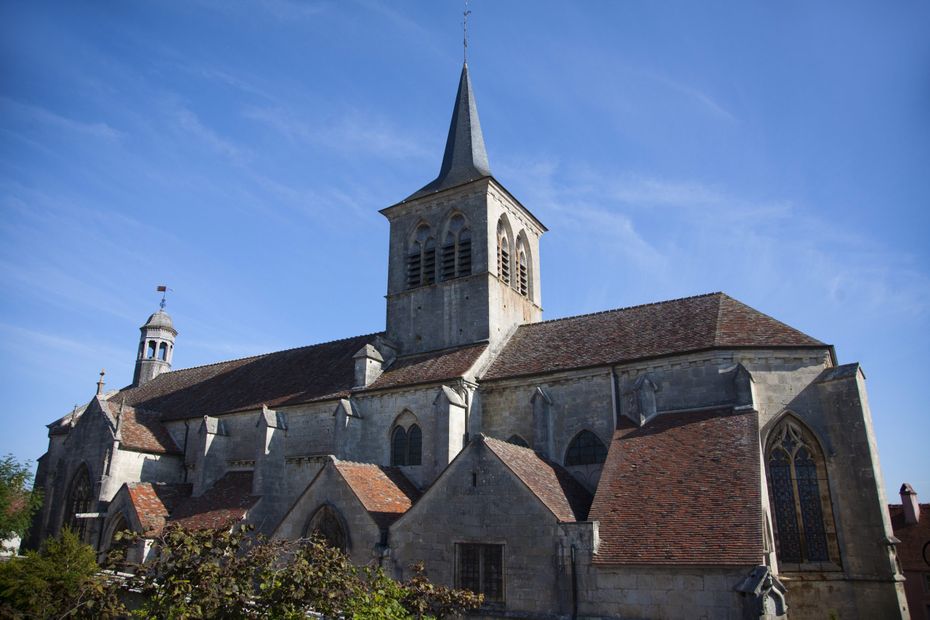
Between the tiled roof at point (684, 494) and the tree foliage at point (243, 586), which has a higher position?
the tiled roof at point (684, 494)

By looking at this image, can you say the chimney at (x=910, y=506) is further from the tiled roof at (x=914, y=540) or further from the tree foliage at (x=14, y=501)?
the tree foliage at (x=14, y=501)

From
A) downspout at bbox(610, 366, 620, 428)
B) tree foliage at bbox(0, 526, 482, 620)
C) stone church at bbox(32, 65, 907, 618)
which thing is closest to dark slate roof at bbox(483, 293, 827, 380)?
stone church at bbox(32, 65, 907, 618)

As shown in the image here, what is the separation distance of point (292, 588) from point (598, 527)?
7.84m

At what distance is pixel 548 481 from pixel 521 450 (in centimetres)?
142

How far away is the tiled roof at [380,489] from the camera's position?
1772 centimetres

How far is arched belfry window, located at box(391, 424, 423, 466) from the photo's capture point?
21.8 metres

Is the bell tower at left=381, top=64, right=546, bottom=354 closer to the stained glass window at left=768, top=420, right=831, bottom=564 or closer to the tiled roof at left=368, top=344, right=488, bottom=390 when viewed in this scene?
the tiled roof at left=368, top=344, right=488, bottom=390

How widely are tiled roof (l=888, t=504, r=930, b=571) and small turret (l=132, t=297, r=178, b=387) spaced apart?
3984 centimetres

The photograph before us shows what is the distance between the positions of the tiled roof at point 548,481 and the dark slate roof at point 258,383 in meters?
8.90

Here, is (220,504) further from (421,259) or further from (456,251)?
(456,251)

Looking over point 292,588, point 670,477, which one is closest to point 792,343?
point 670,477

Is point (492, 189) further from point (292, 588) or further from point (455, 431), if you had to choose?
point (292, 588)

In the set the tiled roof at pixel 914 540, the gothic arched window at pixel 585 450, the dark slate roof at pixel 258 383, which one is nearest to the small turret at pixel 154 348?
the dark slate roof at pixel 258 383

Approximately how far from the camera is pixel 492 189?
26.6m
